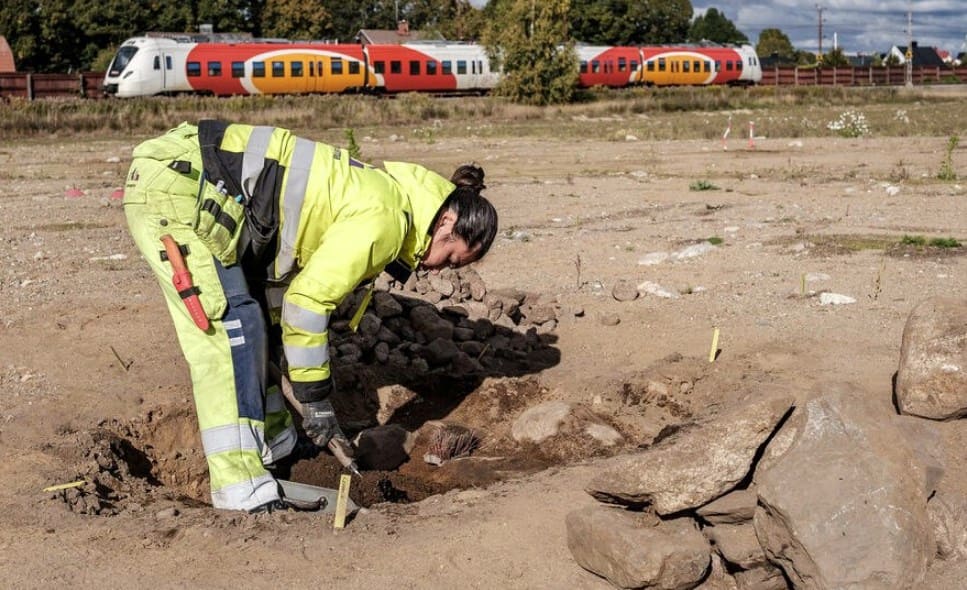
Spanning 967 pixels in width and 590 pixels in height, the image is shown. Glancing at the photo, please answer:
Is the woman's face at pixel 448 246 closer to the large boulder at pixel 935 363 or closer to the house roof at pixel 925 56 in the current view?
the large boulder at pixel 935 363

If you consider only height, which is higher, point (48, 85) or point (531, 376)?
point (48, 85)

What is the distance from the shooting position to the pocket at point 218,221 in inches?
179

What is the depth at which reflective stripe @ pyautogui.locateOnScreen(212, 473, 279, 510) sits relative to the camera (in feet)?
15.1

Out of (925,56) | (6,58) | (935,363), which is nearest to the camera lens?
(935,363)

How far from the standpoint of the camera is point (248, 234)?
4.71 metres

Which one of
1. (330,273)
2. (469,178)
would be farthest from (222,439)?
Answer: (469,178)

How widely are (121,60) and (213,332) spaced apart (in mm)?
35422

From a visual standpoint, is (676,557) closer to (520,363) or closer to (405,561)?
(405,561)

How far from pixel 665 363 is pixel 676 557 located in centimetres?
284

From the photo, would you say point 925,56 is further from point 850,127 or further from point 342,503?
point 342,503

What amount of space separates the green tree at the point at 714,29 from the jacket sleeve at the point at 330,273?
339 ft

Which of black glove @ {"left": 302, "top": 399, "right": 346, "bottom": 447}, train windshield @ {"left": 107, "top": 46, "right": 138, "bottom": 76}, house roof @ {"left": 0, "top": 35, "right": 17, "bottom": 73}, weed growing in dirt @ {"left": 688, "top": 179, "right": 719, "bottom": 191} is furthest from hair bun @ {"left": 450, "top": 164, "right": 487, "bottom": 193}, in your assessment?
house roof @ {"left": 0, "top": 35, "right": 17, "bottom": 73}

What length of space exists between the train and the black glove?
34575 millimetres

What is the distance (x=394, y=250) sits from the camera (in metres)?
4.48
